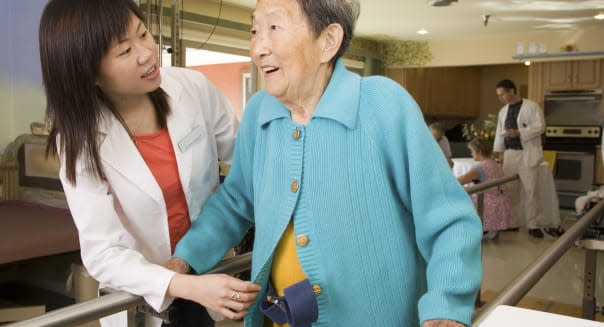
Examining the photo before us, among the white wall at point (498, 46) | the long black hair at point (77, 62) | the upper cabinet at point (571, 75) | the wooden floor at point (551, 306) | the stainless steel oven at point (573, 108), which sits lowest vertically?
the wooden floor at point (551, 306)

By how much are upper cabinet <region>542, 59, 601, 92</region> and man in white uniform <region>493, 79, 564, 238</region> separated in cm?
247

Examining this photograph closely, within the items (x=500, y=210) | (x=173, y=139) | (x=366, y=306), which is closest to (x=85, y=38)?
(x=173, y=139)

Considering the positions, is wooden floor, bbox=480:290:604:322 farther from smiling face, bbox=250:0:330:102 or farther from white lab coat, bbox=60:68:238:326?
smiling face, bbox=250:0:330:102

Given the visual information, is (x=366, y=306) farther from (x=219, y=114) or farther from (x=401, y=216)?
(x=219, y=114)

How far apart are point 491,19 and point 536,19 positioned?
1.74ft

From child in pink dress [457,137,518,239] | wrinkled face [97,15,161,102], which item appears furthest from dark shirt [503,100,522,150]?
wrinkled face [97,15,161,102]

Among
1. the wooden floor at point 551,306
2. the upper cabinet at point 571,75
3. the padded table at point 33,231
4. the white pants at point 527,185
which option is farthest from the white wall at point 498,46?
the padded table at point 33,231

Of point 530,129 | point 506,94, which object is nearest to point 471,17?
point 506,94

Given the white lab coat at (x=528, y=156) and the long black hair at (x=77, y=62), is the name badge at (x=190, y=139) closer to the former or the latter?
the long black hair at (x=77, y=62)

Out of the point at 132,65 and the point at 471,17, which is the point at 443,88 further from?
the point at 132,65

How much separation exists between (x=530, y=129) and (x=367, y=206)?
5402 mm

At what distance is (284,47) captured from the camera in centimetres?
89

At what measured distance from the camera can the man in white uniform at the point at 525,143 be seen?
19.0 ft

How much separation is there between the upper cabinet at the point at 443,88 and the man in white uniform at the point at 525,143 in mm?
3055
